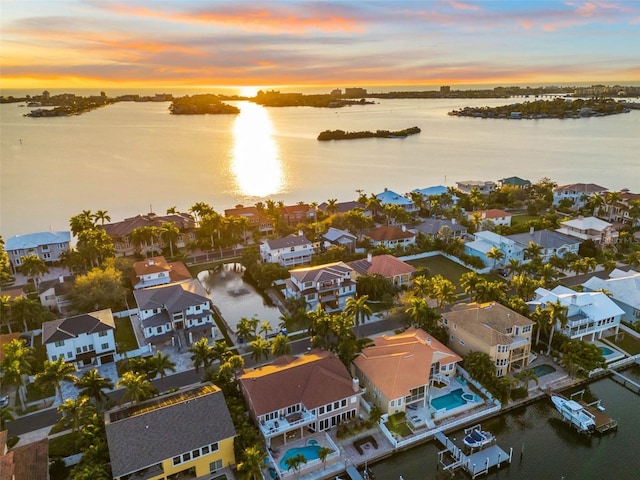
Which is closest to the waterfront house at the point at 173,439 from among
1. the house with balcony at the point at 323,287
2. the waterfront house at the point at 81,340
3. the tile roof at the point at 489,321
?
the waterfront house at the point at 81,340

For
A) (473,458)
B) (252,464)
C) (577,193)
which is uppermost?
(577,193)

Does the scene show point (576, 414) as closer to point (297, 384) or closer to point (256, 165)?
point (297, 384)

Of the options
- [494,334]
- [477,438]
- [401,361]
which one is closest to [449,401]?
[477,438]

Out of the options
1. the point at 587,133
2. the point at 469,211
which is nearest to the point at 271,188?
the point at 469,211

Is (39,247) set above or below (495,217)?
below

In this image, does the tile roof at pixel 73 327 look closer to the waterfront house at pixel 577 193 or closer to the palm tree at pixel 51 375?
the palm tree at pixel 51 375
